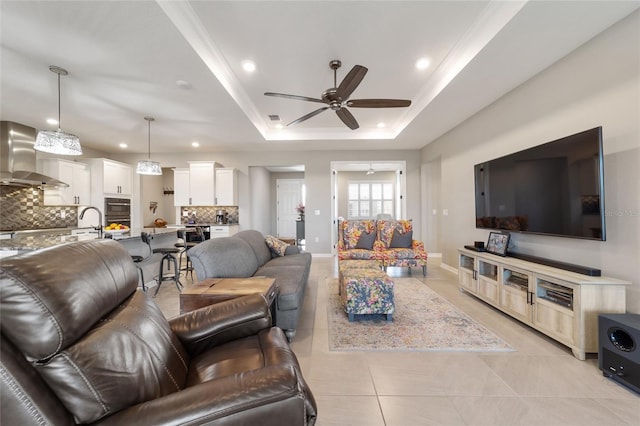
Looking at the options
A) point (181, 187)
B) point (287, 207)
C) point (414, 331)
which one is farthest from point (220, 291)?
point (287, 207)

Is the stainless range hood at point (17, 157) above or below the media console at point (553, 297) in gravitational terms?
above

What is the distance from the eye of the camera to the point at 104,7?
1872 mm

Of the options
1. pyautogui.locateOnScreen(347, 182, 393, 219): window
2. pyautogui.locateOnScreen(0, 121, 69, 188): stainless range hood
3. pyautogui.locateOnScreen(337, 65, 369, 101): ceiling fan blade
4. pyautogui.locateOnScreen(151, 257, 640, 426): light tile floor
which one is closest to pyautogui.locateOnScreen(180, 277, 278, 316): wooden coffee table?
pyautogui.locateOnScreen(151, 257, 640, 426): light tile floor

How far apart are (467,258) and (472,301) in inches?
22.7

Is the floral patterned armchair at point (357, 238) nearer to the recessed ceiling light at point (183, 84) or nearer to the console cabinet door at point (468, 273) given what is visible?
the console cabinet door at point (468, 273)

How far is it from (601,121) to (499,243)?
150 cm

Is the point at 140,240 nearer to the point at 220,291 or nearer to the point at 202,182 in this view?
the point at 220,291

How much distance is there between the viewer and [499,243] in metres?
3.15

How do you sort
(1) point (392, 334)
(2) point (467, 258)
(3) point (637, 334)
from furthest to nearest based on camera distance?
(2) point (467, 258)
(1) point (392, 334)
(3) point (637, 334)

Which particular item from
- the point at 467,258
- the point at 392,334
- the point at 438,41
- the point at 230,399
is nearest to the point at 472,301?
the point at 467,258

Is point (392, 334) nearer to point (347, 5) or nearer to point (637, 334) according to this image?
point (637, 334)

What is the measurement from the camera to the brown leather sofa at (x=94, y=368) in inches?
26.3

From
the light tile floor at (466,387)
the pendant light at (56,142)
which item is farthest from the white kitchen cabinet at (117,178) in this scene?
the light tile floor at (466,387)

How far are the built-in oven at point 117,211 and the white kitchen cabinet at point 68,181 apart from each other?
0.34 m
